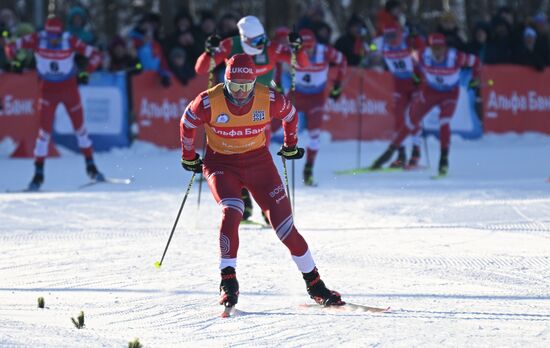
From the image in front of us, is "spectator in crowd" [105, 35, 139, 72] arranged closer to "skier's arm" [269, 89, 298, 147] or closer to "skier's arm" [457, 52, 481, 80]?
"skier's arm" [457, 52, 481, 80]

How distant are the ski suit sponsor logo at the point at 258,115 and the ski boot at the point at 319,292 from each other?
1127 mm

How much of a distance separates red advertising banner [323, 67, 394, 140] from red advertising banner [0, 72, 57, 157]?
4.83m

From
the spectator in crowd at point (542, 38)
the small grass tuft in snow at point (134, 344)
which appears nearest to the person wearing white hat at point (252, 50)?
the small grass tuft in snow at point (134, 344)

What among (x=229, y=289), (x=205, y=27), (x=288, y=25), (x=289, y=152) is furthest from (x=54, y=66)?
(x=288, y=25)

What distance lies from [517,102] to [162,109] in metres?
6.37

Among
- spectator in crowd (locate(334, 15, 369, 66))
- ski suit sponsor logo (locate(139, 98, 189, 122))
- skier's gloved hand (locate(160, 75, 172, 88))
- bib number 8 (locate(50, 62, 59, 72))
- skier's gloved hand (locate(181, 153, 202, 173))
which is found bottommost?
ski suit sponsor logo (locate(139, 98, 189, 122))

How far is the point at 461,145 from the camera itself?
1914 cm

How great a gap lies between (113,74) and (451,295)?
11.0 metres

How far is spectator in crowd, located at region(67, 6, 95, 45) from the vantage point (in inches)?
666

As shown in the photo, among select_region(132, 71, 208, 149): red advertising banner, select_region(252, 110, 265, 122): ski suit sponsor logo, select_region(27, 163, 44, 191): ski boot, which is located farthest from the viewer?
select_region(132, 71, 208, 149): red advertising banner

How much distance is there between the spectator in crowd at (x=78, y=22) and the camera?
16922 mm

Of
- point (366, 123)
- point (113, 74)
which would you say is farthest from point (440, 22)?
point (113, 74)

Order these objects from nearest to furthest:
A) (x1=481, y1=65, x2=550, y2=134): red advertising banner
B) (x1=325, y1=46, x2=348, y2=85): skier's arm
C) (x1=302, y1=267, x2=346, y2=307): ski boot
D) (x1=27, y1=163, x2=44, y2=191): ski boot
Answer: (x1=302, y1=267, x2=346, y2=307): ski boot → (x1=27, y1=163, x2=44, y2=191): ski boot → (x1=325, y1=46, x2=348, y2=85): skier's arm → (x1=481, y1=65, x2=550, y2=134): red advertising banner

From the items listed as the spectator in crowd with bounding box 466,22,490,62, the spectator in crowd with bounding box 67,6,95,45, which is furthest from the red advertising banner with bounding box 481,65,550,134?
the spectator in crowd with bounding box 67,6,95,45
